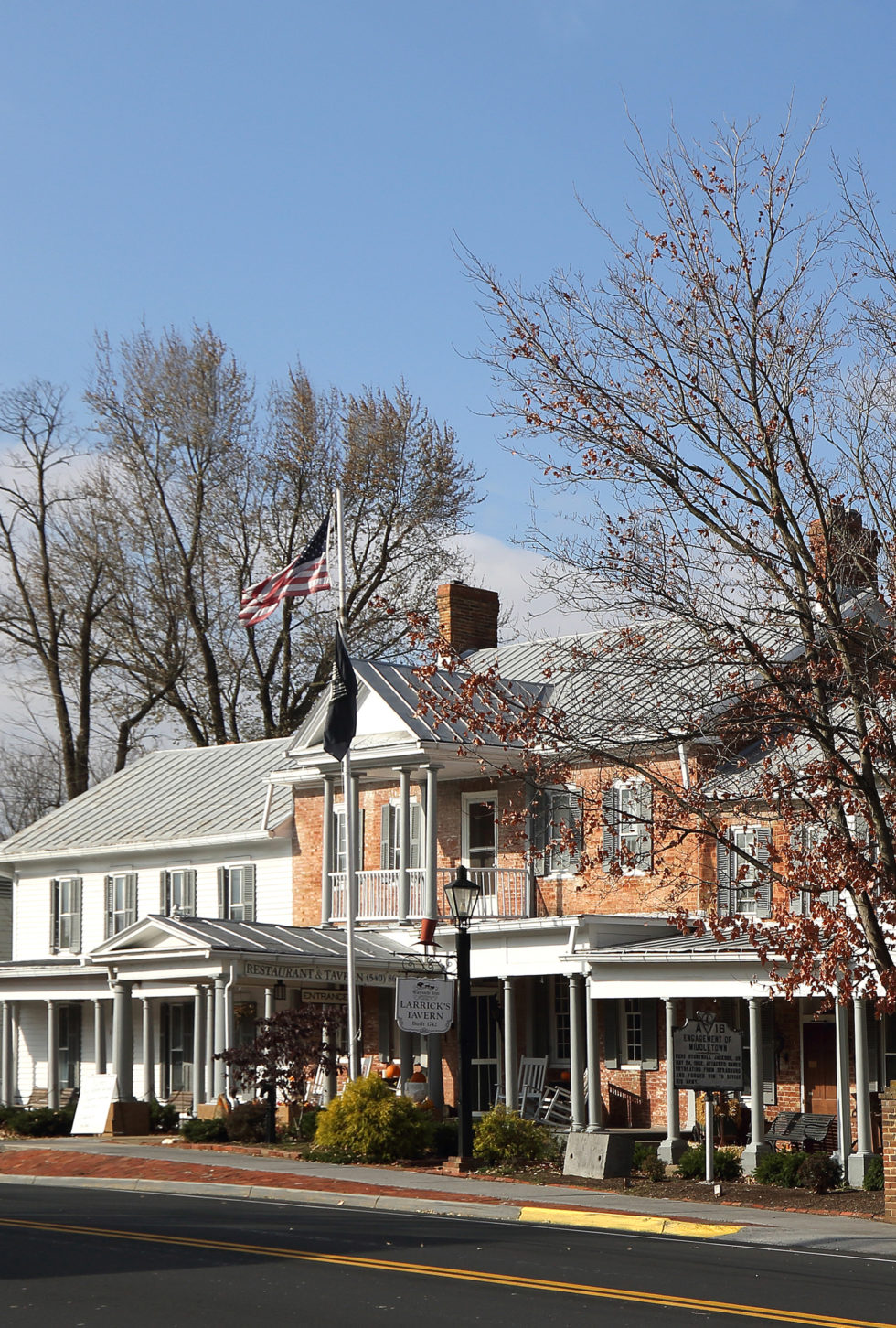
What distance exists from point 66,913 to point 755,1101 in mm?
18996

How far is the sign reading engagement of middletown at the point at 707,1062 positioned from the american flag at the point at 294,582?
1083 centimetres

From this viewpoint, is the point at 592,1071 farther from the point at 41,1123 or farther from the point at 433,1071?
the point at 41,1123

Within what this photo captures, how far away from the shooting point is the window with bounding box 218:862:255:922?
35281mm

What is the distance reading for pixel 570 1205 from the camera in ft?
60.4

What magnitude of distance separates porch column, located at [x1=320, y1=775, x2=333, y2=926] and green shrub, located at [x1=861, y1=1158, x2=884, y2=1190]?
42.0 feet

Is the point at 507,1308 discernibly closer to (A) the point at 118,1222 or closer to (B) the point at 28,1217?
(A) the point at 118,1222

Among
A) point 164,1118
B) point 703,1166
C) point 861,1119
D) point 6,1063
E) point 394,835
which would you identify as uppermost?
point 394,835

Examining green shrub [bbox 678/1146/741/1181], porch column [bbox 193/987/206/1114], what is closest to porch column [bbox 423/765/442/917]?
porch column [bbox 193/987/206/1114]

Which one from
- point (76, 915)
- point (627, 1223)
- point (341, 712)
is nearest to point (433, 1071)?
point (341, 712)

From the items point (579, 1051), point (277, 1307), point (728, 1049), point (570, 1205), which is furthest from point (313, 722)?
point (277, 1307)

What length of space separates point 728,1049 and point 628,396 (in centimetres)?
867

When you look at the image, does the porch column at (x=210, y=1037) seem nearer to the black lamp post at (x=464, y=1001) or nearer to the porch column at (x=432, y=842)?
the porch column at (x=432, y=842)

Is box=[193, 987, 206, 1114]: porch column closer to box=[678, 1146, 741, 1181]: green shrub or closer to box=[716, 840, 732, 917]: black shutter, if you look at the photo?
box=[716, 840, 732, 917]: black shutter

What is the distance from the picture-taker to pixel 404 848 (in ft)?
99.1
